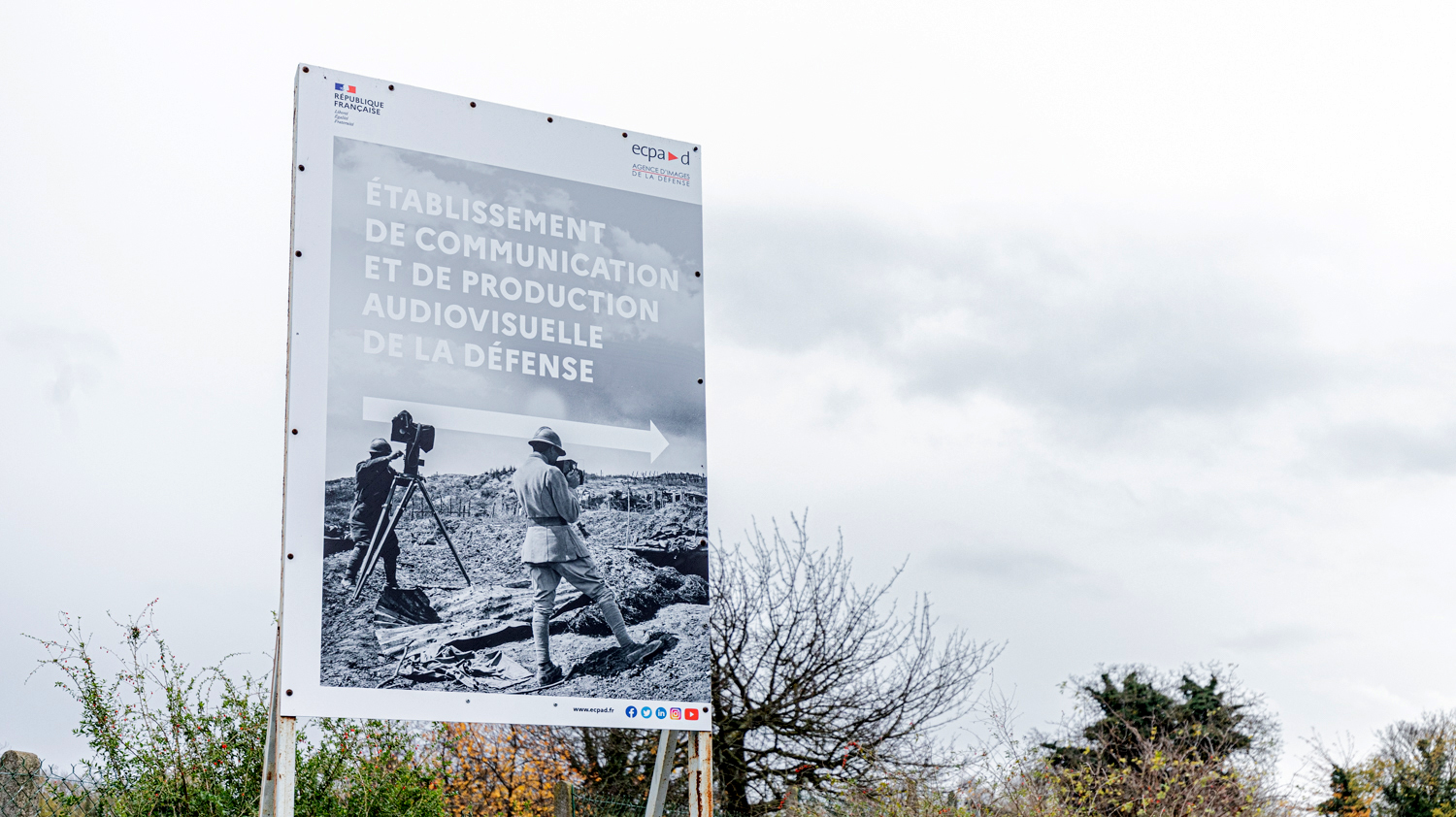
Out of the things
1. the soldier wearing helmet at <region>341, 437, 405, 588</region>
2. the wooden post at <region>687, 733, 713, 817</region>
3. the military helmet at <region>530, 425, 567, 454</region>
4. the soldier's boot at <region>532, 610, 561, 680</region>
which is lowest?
the wooden post at <region>687, 733, 713, 817</region>

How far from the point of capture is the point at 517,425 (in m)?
3.97

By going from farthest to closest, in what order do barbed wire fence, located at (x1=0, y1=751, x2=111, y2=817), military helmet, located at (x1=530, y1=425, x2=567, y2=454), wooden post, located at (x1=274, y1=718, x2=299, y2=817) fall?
barbed wire fence, located at (x1=0, y1=751, x2=111, y2=817) < military helmet, located at (x1=530, y1=425, x2=567, y2=454) < wooden post, located at (x1=274, y1=718, x2=299, y2=817)

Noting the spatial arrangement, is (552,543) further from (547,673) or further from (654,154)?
(654,154)

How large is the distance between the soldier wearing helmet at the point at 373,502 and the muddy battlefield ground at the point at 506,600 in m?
0.03

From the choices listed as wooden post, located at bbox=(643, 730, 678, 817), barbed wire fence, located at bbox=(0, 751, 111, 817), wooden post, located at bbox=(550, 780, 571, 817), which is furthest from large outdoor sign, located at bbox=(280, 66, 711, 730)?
wooden post, located at bbox=(550, 780, 571, 817)

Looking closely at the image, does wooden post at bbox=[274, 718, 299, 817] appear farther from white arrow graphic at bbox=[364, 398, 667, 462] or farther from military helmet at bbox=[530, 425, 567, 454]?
military helmet at bbox=[530, 425, 567, 454]

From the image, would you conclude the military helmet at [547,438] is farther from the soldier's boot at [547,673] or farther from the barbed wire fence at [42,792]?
the barbed wire fence at [42,792]

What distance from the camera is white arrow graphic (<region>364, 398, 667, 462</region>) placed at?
12.3ft

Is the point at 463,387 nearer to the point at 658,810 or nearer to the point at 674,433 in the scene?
the point at 674,433

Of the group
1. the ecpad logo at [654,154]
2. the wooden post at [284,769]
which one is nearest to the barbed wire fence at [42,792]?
the wooden post at [284,769]

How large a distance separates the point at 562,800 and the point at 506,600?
5.53 m

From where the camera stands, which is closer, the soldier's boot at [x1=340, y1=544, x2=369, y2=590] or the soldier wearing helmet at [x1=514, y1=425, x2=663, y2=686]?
the soldier's boot at [x1=340, y1=544, x2=369, y2=590]

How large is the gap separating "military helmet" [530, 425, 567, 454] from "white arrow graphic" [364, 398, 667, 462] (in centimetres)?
1

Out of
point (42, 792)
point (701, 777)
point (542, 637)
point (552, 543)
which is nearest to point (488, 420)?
point (552, 543)
